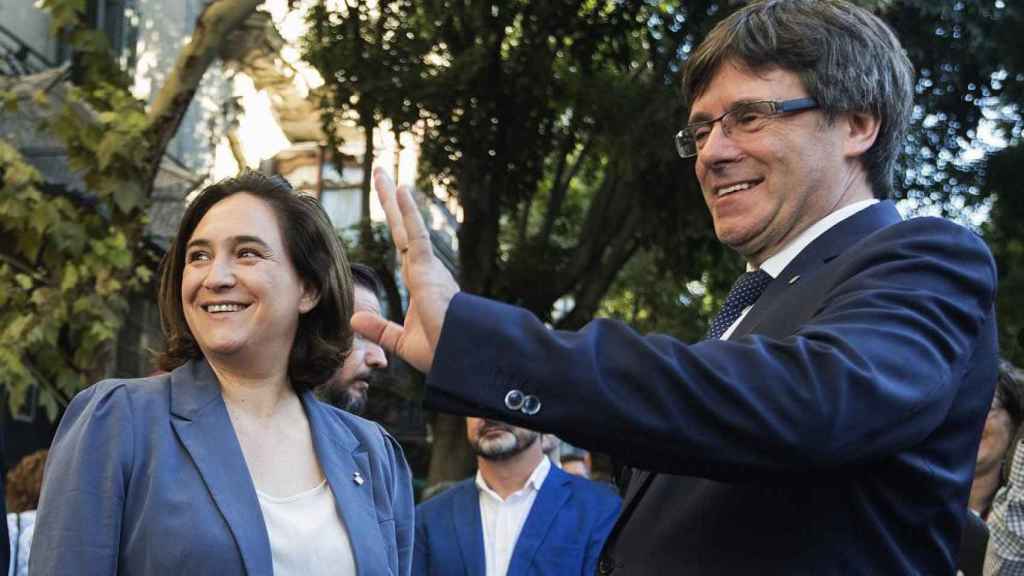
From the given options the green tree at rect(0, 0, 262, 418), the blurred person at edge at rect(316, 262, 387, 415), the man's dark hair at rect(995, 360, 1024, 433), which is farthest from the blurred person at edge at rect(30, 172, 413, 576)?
the green tree at rect(0, 0, 262, 418)

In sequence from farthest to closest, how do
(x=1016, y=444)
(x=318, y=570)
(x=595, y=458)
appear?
(x=595, y=458) → (x=1016, y=444) → (x=318, y=570)

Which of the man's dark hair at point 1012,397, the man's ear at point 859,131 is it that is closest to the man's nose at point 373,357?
the man's dark hair at point 1012,397

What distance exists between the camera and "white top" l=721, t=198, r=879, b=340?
3.01m

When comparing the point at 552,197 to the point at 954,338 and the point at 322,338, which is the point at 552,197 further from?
the point at 954,338

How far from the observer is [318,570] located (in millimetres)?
4199

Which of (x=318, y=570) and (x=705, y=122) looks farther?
(x=318, y=570)

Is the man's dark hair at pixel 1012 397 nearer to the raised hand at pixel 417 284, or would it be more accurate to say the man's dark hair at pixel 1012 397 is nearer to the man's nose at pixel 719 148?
the man's nose at pixel 719 148

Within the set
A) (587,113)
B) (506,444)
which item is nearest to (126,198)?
(506,444)

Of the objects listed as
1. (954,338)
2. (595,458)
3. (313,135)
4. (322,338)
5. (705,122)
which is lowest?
(595,458)

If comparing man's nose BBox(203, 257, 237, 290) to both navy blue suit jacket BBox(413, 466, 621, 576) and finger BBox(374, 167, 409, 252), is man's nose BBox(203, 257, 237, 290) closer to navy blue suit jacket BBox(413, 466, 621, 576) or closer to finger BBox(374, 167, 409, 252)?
finger BBox(374, 167, 409, 252)

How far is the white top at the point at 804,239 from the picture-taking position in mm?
3006

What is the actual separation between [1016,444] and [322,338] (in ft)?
8.28

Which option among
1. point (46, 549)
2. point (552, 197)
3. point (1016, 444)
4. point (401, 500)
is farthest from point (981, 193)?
point (46, 549)

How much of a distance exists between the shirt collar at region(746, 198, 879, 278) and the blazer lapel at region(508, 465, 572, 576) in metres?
3.90
